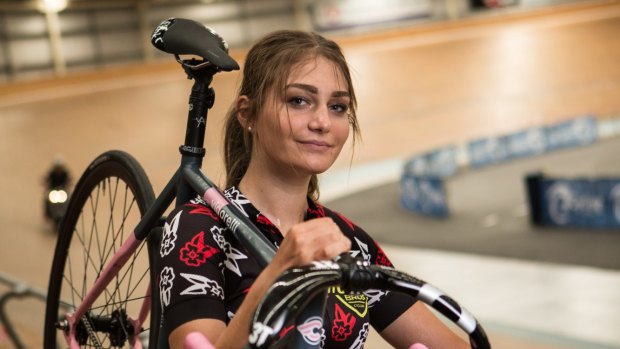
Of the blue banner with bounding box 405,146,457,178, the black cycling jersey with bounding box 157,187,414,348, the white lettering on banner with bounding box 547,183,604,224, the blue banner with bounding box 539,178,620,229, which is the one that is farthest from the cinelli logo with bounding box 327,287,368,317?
the blue banner with bounding box 405,146,457,178

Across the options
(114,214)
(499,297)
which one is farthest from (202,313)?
(499,297)

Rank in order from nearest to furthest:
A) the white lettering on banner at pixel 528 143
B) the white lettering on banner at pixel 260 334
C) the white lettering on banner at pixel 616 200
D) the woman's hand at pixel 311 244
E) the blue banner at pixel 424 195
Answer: the white lettering on banner at pixel 260 334
the woman's hand at pixel 311 244
the white lettering on banner at pixel 616 200
the blue banner at pixel 424 195
the white lettering on banner at pixel 528 143

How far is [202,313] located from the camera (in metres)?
1.34

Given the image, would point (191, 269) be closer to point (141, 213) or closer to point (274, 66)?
point (274, 66)

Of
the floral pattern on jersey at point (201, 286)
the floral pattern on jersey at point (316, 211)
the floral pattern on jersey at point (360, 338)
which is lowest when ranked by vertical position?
the floral pattern on jersey at point (360, 338)

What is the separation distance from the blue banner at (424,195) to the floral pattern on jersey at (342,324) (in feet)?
40.9

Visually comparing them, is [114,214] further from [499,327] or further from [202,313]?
[499,327]

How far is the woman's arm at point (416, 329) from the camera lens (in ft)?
5.14

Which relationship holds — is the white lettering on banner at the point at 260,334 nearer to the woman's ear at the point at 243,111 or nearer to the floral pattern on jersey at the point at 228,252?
the floral pattern on jersey at the point at 228,252

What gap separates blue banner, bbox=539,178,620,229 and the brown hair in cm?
1126

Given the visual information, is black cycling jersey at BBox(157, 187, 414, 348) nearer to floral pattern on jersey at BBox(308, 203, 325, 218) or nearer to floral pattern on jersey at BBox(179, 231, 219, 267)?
floral pattern on jersey at BBox(179, 231, 219, 267)

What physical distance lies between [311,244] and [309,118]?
1.18 feet

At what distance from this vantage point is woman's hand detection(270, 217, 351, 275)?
43.0 inches

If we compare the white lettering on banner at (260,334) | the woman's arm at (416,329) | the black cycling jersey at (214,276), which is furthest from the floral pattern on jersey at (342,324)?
the white lettering on banner at (260,334)
